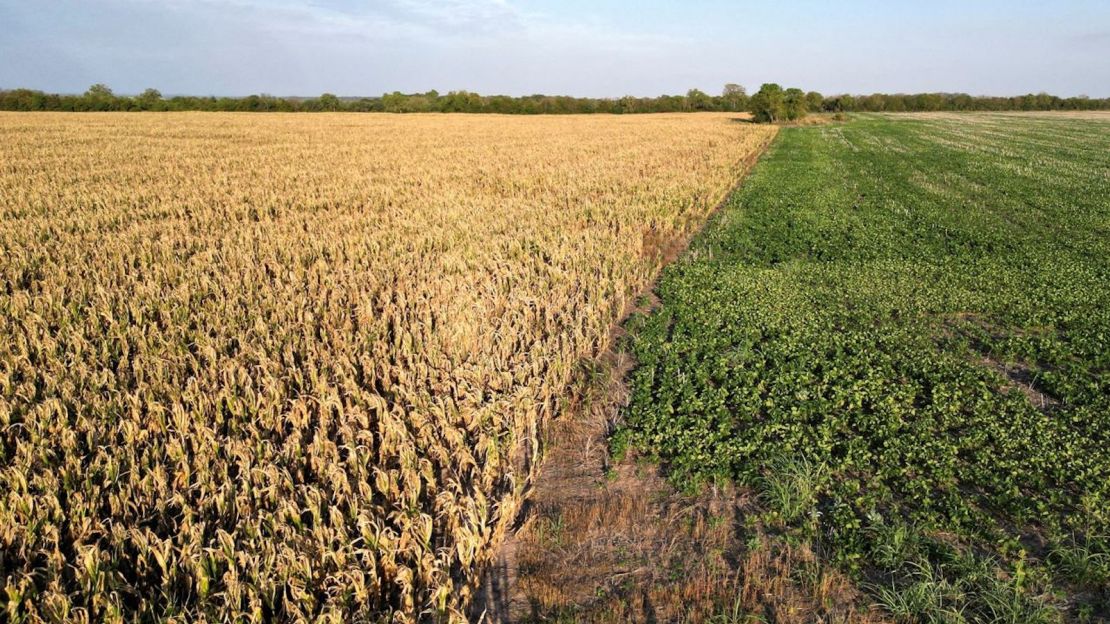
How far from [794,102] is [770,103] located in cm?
280

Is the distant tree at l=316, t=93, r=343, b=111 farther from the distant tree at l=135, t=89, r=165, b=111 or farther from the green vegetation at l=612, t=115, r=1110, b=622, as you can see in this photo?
the green vegetation at l=612, t=115, r=1110, b=622

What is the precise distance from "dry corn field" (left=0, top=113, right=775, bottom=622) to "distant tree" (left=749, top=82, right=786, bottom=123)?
60326 mm

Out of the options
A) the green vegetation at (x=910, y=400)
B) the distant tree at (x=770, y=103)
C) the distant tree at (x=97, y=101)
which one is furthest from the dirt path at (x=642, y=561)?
the distant tree at (x=97, y=101)

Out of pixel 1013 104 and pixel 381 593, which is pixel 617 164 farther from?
pixel 1013 104

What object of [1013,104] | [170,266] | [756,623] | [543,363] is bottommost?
[756,623]

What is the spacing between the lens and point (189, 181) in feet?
58.1

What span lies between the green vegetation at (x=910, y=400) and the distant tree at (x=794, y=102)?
58883 millimetres

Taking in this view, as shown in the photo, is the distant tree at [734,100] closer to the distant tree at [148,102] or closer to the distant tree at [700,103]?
the distant tree at [700,103]

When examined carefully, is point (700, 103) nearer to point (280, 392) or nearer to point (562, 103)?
point (562, 103)

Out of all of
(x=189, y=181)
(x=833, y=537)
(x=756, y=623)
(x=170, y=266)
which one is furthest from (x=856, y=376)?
(x=189, y=181)

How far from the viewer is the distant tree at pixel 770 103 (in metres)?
66.4

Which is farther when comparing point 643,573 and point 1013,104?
point 1013,104

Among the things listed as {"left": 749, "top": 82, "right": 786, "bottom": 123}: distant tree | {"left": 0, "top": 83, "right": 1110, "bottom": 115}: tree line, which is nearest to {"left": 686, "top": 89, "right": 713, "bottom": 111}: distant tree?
{"left": 0, "top": 83, "right": 1110, "bottom": 115}: tree line

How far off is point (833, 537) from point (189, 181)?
756 inches
